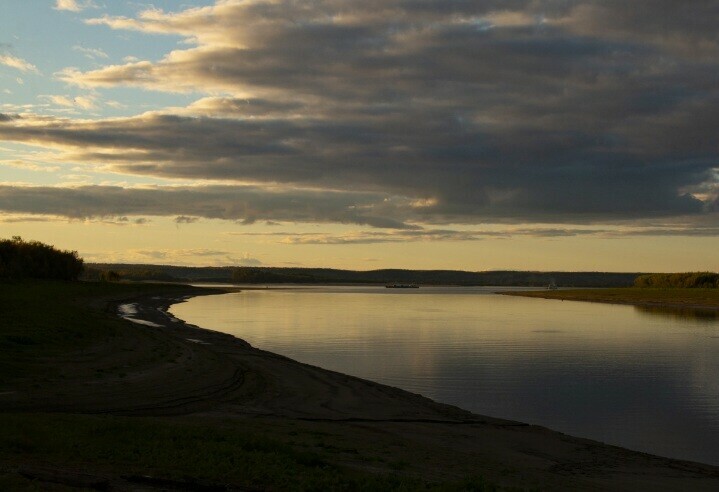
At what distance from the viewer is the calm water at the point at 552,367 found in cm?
2852

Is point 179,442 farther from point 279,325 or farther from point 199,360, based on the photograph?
point 279,325

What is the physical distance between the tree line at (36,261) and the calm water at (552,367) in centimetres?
7359

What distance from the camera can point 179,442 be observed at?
55.6 ft

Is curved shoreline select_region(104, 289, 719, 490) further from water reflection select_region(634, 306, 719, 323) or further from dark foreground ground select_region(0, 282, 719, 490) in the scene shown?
water reflection select_region(634, 306, 719, 323)

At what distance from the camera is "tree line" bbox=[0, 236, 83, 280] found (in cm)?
13888

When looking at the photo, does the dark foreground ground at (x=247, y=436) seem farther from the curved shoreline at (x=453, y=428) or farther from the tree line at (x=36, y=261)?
the tree line at (x=36, y=261)

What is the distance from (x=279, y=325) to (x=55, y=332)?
132 ft

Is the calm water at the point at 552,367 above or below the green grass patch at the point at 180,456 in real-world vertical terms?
below

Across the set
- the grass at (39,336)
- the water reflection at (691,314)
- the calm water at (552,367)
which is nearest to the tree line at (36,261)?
the calm water at (552,367)

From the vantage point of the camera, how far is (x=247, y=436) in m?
18.5

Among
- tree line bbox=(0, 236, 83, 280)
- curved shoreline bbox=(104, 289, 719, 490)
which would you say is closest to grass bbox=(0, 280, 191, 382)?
curved shoreline bbox=(104, 289, 719, 490)

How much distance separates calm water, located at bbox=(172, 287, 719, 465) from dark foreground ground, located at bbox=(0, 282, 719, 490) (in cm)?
342

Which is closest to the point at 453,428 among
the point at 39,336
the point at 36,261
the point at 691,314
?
the point at 39,336

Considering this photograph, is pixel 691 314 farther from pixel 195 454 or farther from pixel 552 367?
pixel 195 454
